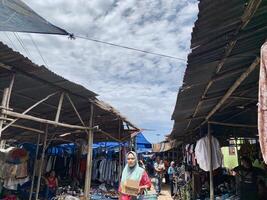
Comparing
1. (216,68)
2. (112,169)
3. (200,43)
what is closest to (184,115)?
(216,68)

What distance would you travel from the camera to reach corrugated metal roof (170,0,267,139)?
271 centimetres

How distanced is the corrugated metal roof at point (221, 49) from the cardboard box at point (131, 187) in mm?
1732

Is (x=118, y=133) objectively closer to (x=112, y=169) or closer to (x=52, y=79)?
(x=112, y=169)

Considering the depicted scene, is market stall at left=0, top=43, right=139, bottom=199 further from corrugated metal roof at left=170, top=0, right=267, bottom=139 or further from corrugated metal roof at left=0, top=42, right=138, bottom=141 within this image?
corrugated metal roof at left=170, top=0, right=267, bottom=139

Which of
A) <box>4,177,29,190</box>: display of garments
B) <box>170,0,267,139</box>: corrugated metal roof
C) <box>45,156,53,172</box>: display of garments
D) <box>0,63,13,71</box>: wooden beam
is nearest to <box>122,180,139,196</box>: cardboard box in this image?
<box>170,0,267,139</box>: corrugated metal roof

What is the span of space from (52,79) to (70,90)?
90cm

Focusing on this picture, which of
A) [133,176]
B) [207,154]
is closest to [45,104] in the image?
[133,176]

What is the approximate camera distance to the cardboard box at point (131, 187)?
5992mm

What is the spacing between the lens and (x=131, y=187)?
6031 mm

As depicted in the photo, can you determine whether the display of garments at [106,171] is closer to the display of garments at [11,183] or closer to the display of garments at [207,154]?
the display of garments at [11,183]

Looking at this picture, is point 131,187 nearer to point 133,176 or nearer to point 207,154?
point 133,176

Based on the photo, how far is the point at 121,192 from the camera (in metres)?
6.16

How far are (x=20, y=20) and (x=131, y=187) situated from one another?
3810mm

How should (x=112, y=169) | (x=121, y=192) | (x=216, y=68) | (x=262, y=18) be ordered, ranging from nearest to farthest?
1. (x=262, y=18)
2. (x=216, y=68)
3. (x=121, y=192)
4. (x=112, y=169)
